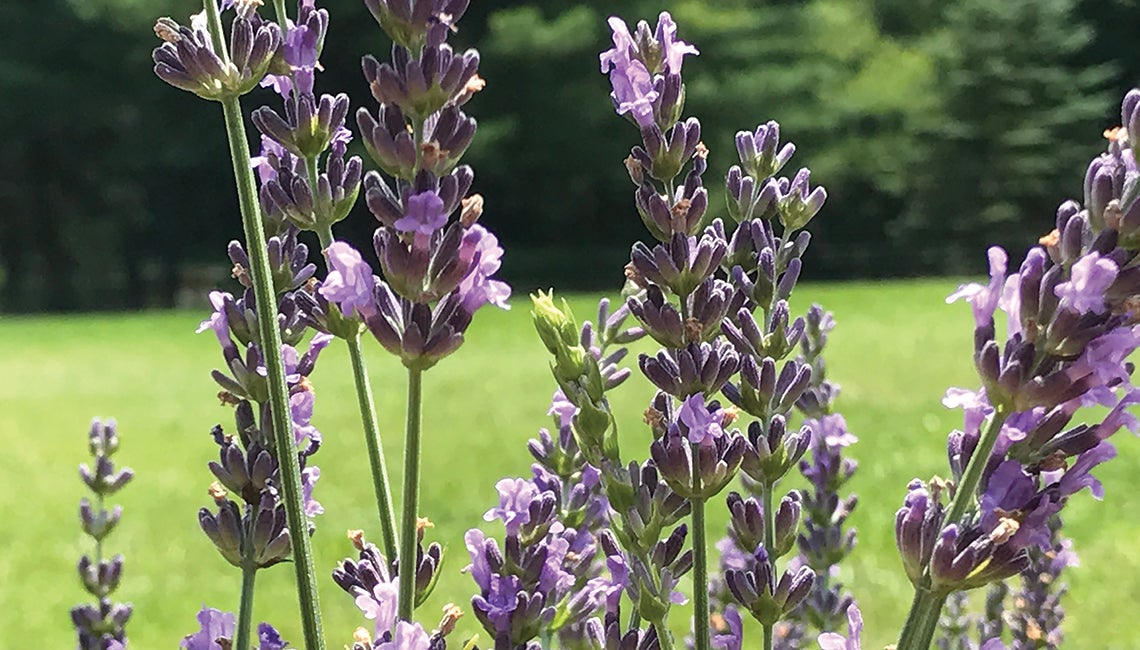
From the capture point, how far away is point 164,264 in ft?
66.8

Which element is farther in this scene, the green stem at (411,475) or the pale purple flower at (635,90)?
the pale purple flower at (635,90)

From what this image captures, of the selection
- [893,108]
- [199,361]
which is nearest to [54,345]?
[199,361]

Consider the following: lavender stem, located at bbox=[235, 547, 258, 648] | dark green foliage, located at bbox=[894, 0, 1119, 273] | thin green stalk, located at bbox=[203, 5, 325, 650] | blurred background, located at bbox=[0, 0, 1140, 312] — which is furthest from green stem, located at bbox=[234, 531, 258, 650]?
dark green foliage, located at bbox=[894, 0, 1119, 273]

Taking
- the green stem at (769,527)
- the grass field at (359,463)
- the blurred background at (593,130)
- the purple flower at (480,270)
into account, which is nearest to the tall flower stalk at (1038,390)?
the green stem at (769,527)

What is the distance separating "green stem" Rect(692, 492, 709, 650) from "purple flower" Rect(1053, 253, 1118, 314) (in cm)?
18

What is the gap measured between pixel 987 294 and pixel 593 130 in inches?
712

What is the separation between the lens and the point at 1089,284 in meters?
0.46

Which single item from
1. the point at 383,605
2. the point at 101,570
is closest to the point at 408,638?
the point at 383,605

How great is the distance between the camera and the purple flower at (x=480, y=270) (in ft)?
1.71

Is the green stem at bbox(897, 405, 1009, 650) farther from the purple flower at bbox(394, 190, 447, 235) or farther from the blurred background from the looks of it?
the blurred background

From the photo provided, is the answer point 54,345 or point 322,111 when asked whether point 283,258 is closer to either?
point 322,111

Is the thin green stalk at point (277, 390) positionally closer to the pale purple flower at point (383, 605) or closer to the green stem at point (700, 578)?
the pale purple flower at point (383, 605)

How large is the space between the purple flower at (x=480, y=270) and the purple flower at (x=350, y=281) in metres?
0.04

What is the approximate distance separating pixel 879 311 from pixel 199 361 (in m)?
6.79
